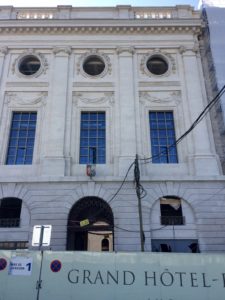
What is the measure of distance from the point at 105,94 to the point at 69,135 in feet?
11.9

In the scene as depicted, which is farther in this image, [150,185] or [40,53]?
[40,53]

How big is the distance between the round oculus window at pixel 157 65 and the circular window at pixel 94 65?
320 centimetres

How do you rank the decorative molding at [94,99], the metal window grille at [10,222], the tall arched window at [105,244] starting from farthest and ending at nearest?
1. the tall arched window at [105,244]
2. the decorative molding at [94,99]
3. the metal window grille at [10,222]

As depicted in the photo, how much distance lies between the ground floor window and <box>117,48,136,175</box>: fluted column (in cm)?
403

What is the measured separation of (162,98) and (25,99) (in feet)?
28.0

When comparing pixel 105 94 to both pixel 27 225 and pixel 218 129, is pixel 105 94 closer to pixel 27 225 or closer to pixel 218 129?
pixel 218 129

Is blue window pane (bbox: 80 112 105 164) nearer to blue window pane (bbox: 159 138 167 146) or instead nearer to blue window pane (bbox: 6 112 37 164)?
blue window pane (bbox: 6 112 37 164)

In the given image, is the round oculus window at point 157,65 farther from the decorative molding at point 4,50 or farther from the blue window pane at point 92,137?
the decorative molding at point 4,50

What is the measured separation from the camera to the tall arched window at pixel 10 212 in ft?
48.0

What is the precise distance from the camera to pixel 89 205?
602 inches

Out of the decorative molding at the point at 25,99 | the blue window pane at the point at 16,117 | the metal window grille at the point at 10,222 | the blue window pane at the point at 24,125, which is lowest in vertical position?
the metal window grille at the point at 10,222

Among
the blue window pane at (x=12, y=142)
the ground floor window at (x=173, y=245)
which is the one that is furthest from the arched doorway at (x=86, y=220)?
the blue window pane at (x=12, y=142)

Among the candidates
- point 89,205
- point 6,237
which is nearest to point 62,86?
point 89,205

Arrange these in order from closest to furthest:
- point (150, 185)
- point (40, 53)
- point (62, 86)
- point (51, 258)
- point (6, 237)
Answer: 1. point (51, 258)
2. point (6, 237)
3. point (150, 185)
4. point (62, 86)
5. point (40, 53)
